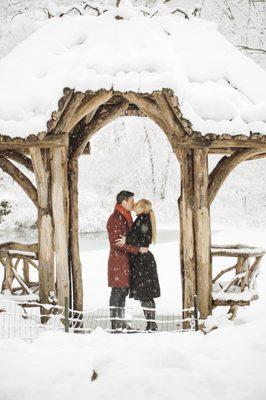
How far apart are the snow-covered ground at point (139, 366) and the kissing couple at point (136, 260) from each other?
61.9 inches

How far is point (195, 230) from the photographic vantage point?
6.49 metres

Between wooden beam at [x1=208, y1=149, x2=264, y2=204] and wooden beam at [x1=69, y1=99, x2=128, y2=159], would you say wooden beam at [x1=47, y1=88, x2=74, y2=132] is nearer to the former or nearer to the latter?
wooden beam at [x1=69, y1=99, x2=128, y2=159]

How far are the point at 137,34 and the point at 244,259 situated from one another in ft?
11.4

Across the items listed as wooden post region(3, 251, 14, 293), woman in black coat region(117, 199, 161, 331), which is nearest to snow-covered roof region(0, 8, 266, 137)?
woman in black coat region(117, 199, 161, 331)

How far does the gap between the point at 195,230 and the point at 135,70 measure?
221 cm

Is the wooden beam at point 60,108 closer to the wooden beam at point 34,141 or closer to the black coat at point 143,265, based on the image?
the wooden beam at point 34,141

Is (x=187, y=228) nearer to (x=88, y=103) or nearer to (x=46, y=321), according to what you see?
(x=88, y=103)

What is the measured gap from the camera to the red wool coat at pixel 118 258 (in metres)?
6.66

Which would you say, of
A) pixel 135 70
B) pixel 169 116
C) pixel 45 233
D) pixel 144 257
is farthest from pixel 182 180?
pixel 45 233

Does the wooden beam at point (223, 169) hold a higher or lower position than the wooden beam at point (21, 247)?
higher

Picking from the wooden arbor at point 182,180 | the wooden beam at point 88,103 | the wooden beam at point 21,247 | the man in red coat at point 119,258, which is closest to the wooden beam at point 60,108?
the wooden arbor at point 182,180

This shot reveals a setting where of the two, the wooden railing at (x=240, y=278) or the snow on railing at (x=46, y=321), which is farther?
the wooden railing at (x=240, y=278)

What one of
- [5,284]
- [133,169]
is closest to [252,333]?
[5,284]

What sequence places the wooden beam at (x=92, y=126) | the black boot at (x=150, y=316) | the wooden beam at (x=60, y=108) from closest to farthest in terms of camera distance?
the wooden beam at (x=60, y=108) → the black boot at (x=150, y=316) → the wooden beam at (x=92, y=126)
